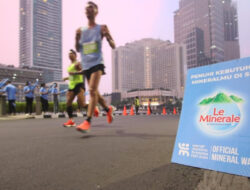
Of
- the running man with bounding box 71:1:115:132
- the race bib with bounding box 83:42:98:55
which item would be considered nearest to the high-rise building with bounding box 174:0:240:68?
the running man with bounding box 71:1:115:132

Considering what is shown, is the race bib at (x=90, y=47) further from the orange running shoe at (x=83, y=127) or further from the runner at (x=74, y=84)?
the orange running shoe at (x=83, y=127)

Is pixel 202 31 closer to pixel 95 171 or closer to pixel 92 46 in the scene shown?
pixel 92 46

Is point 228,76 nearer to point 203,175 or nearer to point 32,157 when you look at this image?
point 203,175

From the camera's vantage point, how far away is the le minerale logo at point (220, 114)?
1476mm

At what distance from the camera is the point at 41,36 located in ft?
544

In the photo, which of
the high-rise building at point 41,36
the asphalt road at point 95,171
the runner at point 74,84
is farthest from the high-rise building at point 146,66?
the asphalt road at point 95,171

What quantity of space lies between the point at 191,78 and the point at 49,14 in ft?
630

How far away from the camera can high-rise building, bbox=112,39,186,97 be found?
464 ft

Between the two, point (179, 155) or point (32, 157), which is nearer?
point (179, 155)

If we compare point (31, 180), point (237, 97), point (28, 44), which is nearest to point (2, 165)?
point (31, 180)

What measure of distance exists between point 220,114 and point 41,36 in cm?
18442

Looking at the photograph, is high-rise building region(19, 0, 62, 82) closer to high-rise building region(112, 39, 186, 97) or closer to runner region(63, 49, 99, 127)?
high-rise building region(112, 39, 186, 97)

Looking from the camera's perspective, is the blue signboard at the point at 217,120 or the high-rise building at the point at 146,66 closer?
the blue signboard at the point at 217,120

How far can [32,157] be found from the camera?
2.24m
